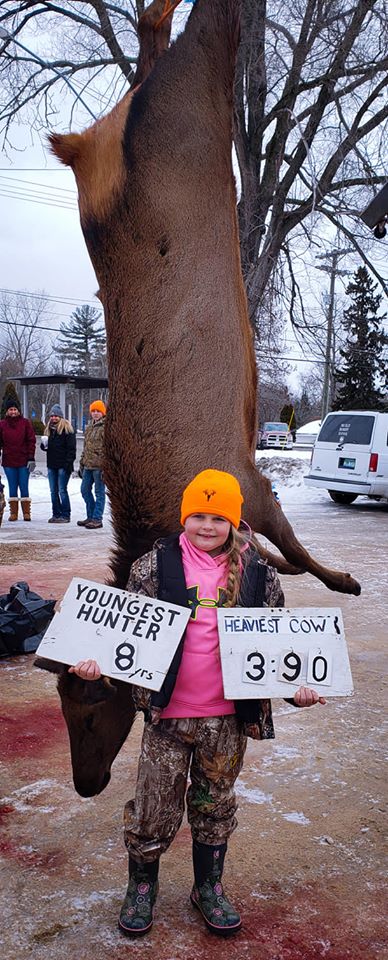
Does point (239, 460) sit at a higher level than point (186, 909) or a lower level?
higher

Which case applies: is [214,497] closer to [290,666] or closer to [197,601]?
[197,601]

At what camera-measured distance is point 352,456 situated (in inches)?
623

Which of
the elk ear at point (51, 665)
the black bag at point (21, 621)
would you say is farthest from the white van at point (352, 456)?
the elk ear at point (51, 665)

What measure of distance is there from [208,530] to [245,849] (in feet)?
4.40

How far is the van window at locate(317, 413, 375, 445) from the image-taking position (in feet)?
51.7

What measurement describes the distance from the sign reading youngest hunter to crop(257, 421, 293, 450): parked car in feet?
115

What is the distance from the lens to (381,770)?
12.0ft

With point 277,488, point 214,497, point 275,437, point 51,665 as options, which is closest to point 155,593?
point 214,497

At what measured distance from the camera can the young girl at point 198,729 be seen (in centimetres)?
242

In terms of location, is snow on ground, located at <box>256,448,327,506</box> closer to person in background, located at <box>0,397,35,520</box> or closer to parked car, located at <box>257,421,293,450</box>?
person in background, located at <box>0,397,35,520</box>

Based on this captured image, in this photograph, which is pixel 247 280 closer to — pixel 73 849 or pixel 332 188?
pixel 73 849

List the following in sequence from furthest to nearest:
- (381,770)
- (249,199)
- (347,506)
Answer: (347,506) < (249,199) < (381,770)

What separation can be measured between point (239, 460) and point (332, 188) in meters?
11.5

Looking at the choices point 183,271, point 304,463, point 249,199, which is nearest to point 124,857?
point 183,271
